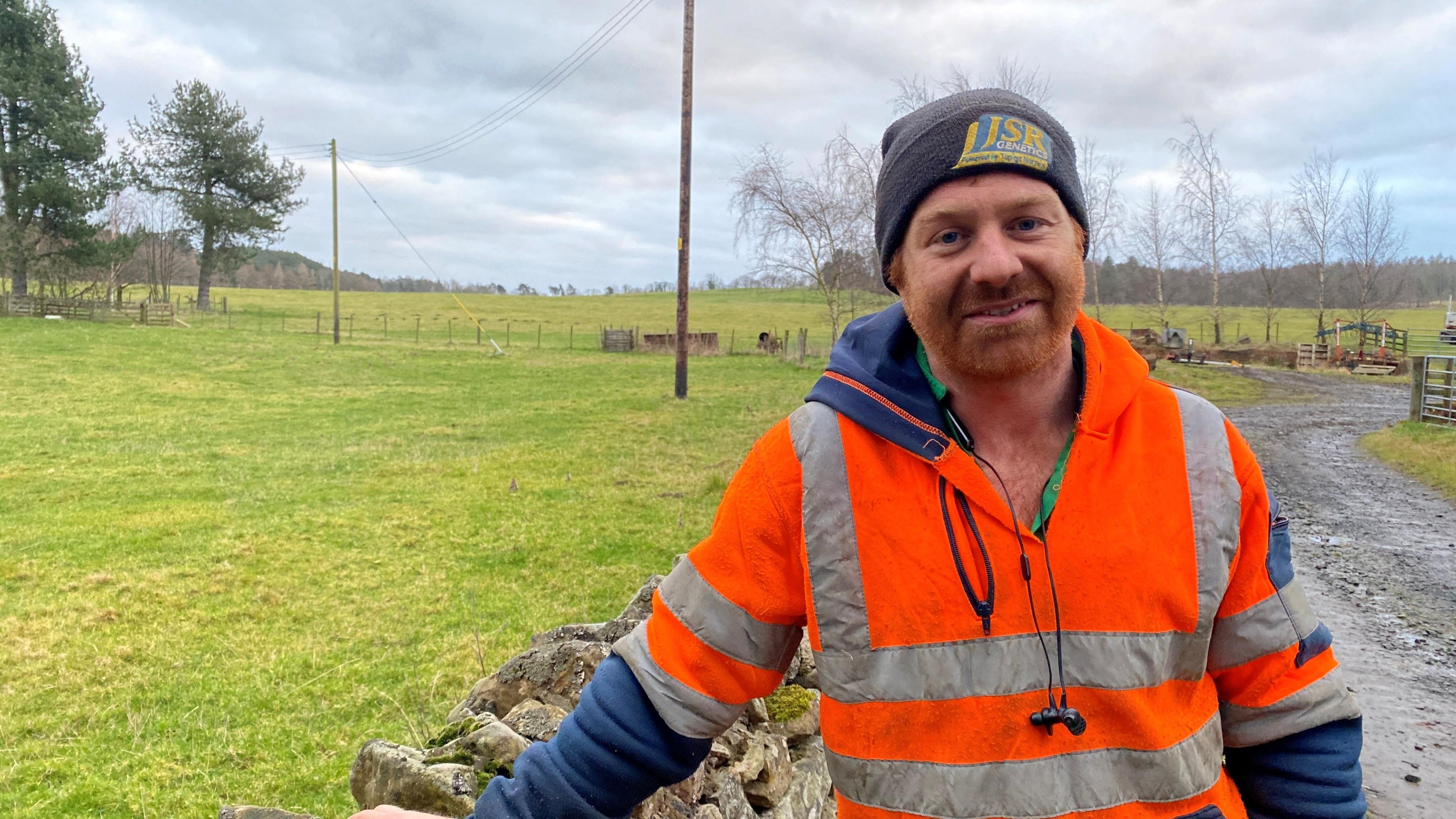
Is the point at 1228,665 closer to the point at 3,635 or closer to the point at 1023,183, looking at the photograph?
the point at 1023,183

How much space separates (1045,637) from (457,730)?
A: 2.24 m

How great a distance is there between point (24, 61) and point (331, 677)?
41272mm

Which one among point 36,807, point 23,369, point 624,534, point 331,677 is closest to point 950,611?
point 36,807

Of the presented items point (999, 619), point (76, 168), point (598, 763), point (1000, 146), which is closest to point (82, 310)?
point (76, 168)

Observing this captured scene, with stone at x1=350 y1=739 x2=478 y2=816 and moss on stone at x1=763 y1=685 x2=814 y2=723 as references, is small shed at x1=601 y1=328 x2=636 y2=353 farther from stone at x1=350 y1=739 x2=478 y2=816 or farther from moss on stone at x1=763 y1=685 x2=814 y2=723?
stone at x1=350 y1=739 x2=478 y2=816


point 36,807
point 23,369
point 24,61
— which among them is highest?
point 24,61

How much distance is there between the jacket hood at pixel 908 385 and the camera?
1501 millimetres

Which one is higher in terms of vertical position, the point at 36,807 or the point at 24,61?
the point at 24,61

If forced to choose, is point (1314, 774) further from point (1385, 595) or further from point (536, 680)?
point (1385, 595)

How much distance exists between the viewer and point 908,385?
1.57m

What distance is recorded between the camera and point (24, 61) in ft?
110

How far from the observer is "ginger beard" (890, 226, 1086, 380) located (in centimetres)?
148

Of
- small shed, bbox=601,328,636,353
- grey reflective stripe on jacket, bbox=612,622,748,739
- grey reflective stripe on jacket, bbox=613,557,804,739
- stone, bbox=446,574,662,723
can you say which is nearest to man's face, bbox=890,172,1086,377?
grey reflective stripe on jacket, bbox=613,557,804,739

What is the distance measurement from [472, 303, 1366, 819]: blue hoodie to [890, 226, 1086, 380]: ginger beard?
107 millimetres
